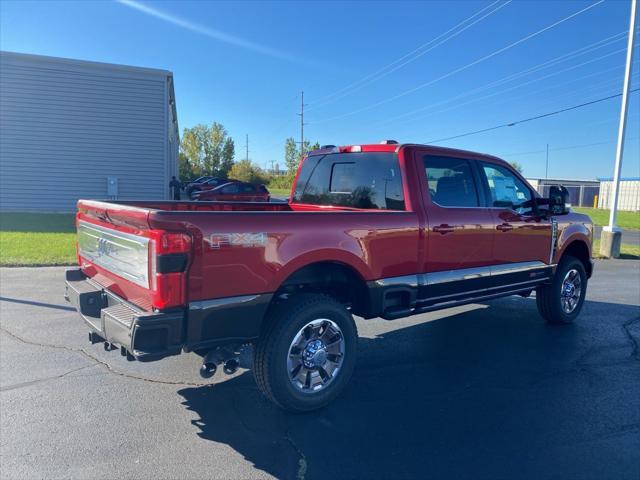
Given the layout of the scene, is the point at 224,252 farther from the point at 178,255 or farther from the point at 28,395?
the point at 28,395

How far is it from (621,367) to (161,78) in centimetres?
1819

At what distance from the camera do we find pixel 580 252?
636cm

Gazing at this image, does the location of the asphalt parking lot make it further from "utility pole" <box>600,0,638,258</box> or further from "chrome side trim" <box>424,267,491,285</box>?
"utility pole" <box>600,0,638,258</box>

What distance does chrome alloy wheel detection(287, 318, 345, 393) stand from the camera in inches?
140

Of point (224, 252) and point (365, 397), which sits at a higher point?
point (224, 252)

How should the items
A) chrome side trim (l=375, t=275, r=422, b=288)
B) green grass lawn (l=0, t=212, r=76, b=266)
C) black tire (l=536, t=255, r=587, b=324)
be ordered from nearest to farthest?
chrome side trim (l=375, t=275, r=422, b=288) → black tire (l=536, t=255, r=587, b=324) → green grass lawn (l=0, t=212, r=76, b=266)

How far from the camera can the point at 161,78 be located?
60.8ft

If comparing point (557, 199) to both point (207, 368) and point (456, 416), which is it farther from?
point (207, 368)

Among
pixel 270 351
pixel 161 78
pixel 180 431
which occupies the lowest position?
pixel 180 431

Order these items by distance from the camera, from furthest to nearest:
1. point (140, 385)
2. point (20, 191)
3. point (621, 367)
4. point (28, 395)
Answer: point (20, 191) < point (621, 367) < point (140, 385) < point (28, 395)

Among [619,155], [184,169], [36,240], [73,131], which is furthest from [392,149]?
[184,169]

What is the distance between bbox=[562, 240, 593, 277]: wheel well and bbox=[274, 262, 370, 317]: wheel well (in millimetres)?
3497

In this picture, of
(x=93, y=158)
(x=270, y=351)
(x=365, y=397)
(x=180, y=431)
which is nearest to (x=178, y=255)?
(x=270, y=351)

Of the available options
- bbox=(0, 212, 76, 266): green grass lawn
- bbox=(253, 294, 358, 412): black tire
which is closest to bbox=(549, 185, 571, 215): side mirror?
bbox=(253, 294, 358, 412): black tire
